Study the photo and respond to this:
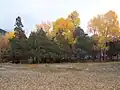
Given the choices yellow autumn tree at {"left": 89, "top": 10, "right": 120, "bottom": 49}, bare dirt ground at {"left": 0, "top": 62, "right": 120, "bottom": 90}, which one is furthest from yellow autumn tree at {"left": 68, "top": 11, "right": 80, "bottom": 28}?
bare dirt ground at {"left": 0, "top": 62, "right": 120, "bottom": 90}

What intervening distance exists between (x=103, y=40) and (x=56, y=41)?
12032mm

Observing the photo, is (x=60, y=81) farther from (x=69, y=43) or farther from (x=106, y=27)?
(x=69, y=43)

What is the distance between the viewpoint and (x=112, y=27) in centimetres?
7638

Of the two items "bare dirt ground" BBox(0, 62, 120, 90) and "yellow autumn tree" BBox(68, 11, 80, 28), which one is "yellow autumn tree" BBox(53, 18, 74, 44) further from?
"bare dirt ground" BBox(0, 62, 120, 90)

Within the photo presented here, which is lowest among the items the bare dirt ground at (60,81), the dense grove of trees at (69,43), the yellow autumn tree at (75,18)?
the bare dirt ground at (60,81)

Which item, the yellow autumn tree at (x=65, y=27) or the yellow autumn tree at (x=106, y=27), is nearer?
the yellow autumn tree at (x=106, y=27)

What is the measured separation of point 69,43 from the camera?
80875 millimetres

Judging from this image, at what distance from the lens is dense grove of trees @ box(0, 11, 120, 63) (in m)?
76.2

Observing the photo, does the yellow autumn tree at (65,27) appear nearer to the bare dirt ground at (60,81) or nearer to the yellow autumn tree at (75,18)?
the yellow autumn tree at (75,18)

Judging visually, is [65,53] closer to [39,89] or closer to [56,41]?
[56,41]

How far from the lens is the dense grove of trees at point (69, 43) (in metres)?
76.2

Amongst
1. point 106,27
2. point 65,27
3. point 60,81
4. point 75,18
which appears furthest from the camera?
point 75,18

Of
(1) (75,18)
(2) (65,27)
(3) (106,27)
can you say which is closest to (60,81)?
(3) (106,27)

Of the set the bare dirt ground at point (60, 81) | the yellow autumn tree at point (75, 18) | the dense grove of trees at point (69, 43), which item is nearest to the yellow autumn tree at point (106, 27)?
the dense grove of trees at point (69, 43)
